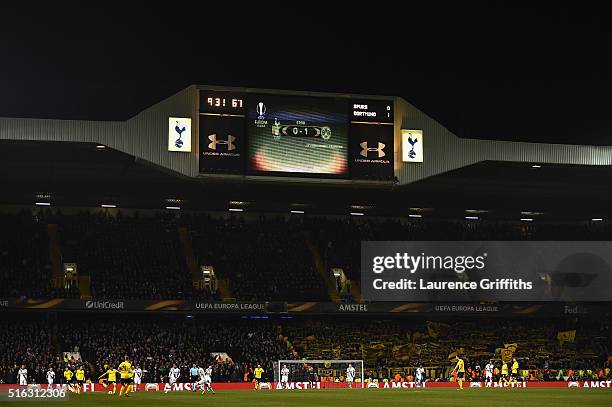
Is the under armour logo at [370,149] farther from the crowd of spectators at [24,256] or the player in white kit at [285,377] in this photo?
the crowd of spectators at [24,256]

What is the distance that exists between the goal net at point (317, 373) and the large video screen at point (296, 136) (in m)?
15.7

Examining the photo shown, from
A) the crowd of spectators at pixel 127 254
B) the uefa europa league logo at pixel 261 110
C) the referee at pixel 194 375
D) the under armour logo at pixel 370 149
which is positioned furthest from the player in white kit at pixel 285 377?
the uefa europa league logo at pixel 261 110

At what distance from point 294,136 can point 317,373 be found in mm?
18301

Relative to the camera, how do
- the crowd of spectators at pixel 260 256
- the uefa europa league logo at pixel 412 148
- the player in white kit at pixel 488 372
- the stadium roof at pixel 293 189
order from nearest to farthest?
the uefa europa league logo at pixel 412 148 < the stadium roof at pixel 293 189 < the player in white kit at pixel 488 372 < the crowd of spectators at pixel 260 256

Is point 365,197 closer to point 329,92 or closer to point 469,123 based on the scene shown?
point 469,123

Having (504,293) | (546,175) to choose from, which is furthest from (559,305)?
(546,175)

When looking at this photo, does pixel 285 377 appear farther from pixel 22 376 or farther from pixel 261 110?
pixel 261 110

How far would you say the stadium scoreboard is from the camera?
152ft

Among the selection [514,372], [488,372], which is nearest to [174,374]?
[488,372]

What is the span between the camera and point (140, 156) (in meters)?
46.4

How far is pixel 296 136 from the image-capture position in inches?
1852

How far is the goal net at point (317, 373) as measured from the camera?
58094mm

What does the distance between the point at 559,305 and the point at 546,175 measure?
1400cm

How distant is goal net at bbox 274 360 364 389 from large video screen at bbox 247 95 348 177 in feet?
51.5
